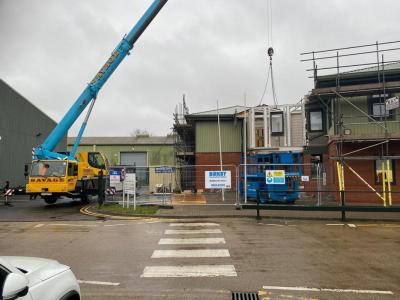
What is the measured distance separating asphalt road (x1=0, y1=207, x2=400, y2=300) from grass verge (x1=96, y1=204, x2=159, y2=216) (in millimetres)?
1841

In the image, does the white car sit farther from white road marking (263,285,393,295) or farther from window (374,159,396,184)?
window (374,159,396,184)

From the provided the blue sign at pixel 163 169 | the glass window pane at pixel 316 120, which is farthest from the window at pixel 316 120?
the blue sign at pixel 163 169

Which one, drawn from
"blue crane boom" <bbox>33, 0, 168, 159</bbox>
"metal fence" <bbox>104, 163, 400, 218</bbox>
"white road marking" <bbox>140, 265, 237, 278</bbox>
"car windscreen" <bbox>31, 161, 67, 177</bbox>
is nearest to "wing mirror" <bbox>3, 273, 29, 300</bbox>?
"white road marking" <bbox>140, 265, 237, 278</bbox>

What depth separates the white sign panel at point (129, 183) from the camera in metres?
17.9

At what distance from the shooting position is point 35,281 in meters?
3.53

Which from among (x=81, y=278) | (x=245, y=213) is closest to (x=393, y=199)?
(x=245, y=213)

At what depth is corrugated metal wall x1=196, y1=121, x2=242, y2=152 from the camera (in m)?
32.7

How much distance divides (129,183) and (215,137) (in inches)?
608

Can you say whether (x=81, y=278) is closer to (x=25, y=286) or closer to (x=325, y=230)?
(x=25, y=286)

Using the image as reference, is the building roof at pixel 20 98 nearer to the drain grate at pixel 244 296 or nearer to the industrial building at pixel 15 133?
the industrial building at pixel 15 133

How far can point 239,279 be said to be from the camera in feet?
22.8

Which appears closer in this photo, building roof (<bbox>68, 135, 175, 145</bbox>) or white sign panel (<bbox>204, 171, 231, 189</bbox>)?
white sign panel (<bbox>204, 171, 231, 189</bbox>)

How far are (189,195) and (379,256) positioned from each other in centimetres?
1356

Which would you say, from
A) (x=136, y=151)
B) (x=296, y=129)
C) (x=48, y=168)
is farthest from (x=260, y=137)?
(x=136, y=151)
